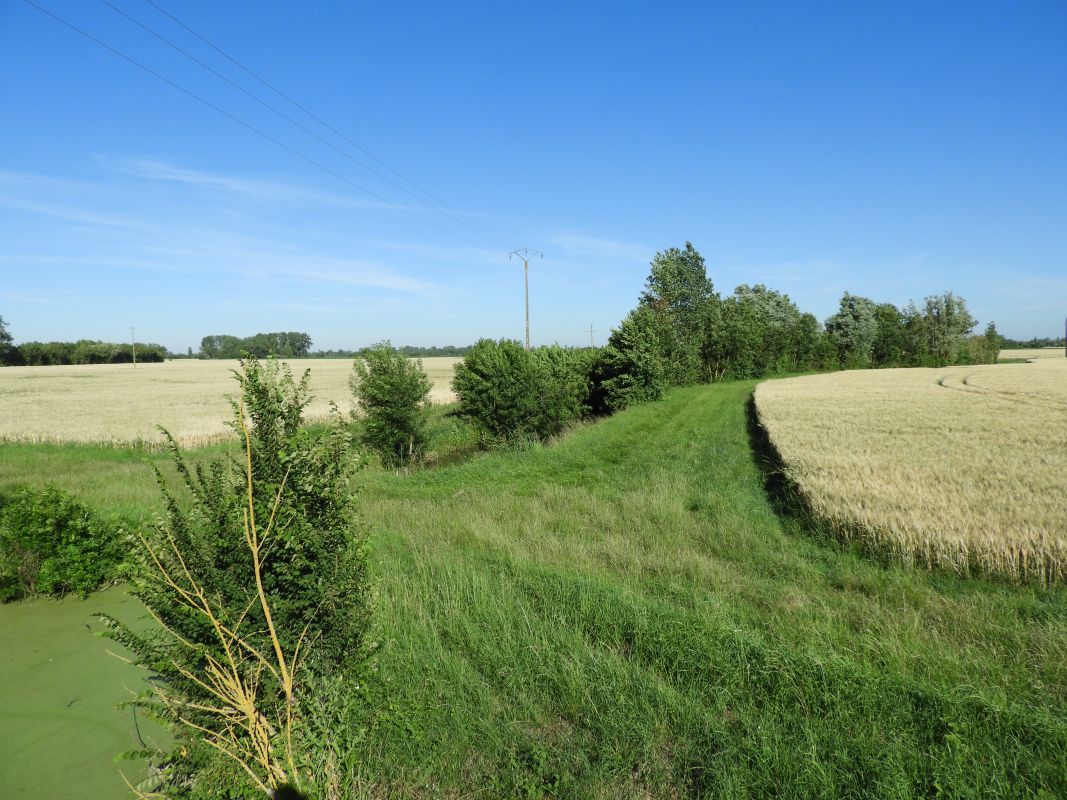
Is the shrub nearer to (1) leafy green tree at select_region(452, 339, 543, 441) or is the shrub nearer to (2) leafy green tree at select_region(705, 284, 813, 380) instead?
(1) leafy green tree at select_region(452, 339, 543, 441)

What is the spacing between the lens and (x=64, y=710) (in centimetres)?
539

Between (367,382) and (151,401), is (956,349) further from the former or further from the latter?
(151,401)

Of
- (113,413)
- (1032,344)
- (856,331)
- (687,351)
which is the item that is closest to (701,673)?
(113,413)

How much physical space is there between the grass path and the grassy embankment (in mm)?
20

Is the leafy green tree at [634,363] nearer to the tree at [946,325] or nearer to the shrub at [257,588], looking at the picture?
the shrub at [257,588]

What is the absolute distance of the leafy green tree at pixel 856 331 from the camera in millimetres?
72312

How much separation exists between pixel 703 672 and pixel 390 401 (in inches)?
590

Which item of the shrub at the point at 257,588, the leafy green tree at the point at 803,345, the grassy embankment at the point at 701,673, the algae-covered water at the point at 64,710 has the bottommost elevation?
the algae-covered water at the point at 64,710

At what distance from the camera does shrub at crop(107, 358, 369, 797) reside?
347 cm

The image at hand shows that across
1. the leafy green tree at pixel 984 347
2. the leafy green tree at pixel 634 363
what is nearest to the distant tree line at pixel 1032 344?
the leafy green tree at pixel 984 347

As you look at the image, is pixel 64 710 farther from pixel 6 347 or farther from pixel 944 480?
pixel 6 347

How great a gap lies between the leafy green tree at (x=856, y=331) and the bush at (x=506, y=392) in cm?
6295

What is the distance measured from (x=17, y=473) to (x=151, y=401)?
28391 mm

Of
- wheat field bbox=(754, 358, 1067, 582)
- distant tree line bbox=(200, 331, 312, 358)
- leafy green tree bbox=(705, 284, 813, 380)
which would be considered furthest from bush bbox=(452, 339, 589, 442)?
distant tree line bbox=(200, 331, 312, 358)
